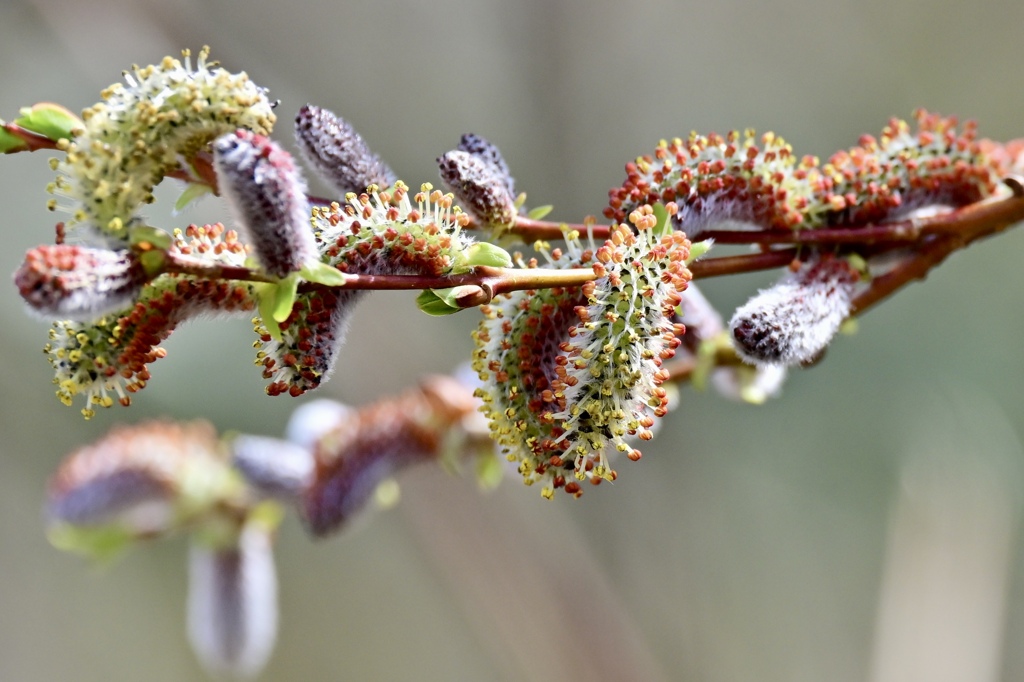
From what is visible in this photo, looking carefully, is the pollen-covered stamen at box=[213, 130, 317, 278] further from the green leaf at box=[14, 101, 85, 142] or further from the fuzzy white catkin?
the fuzzy white catkin

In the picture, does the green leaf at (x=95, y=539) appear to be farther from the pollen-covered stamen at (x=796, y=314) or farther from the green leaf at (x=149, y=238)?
the pollen-covered stamen at (x=796, y=314)

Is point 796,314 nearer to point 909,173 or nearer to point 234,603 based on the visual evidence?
point 909,173

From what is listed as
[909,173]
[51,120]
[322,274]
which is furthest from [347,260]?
[909,173]

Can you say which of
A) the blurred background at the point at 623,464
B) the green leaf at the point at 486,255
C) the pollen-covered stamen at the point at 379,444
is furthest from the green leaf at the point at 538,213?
the blurred background at the point at 623,464

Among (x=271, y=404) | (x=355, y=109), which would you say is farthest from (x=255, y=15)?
(x=271, y=404)

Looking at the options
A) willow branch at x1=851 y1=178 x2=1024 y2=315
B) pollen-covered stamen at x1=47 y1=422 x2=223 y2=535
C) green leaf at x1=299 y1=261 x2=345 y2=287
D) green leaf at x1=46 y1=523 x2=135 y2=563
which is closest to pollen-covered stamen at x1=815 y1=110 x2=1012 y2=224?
willow branch at x1=851 y1=178 x2=1024 y2=315

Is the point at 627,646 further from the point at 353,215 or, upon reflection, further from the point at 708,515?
the point at 353,215

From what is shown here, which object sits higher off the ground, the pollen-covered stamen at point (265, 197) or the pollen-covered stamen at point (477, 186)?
the pollen-covered stamen at point (477, 186)
